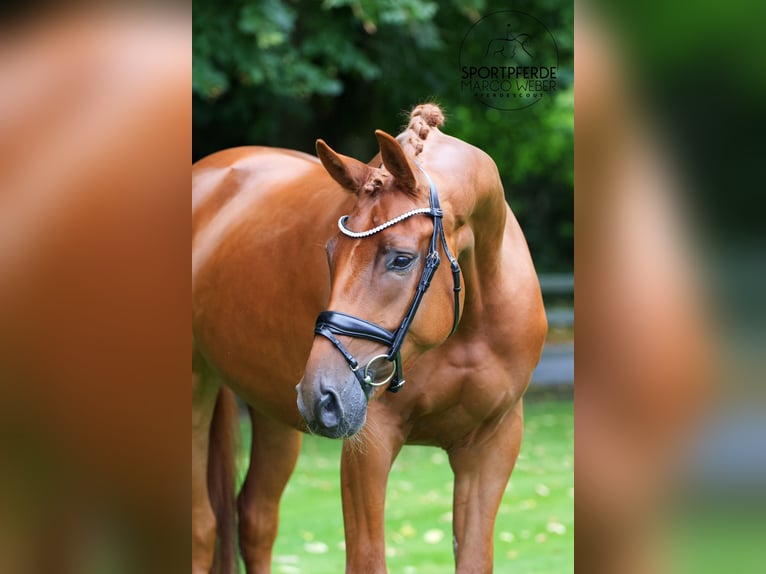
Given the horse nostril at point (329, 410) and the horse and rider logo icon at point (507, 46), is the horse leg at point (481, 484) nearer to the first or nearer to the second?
the horse nostril at point (329, 410)

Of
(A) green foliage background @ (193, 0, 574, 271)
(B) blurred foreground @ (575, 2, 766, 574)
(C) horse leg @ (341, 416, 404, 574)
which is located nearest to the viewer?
(B) blurred foreground @ (575, 2, 766, 574)

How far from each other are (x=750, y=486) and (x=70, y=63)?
1111 mm

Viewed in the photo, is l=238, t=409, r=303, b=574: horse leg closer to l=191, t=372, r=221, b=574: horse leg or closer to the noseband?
l=191, t=372, r=221, b=574: horse leg

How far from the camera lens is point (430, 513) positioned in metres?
6.16

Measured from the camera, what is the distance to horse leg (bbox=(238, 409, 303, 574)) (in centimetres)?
388

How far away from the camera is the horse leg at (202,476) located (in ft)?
12.1

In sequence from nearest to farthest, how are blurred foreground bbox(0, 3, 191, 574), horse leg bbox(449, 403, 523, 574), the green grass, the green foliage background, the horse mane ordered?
blurred foreground bbox(0, 3, 191, 574) < the horse mane < horse leg bbox(449, 403, 523, 574) < the green grass < the green foliage background

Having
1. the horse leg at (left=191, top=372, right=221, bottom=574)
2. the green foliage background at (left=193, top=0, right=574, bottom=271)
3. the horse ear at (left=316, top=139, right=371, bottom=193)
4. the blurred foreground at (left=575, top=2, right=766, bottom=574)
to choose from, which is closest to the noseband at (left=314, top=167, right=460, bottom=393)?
the horse ear at (left=316, top=139, right=371, bottom=193)

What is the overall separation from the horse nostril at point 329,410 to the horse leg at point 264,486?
1763 mm

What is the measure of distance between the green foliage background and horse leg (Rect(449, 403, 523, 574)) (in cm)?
383

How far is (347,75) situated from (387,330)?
6475 mm

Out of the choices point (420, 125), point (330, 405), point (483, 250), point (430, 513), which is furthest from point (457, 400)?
point (430, 513)

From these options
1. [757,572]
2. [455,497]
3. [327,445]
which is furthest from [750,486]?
[327,445]

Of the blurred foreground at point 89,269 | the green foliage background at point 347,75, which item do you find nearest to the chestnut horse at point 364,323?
the blurred foreground at point 89,269
